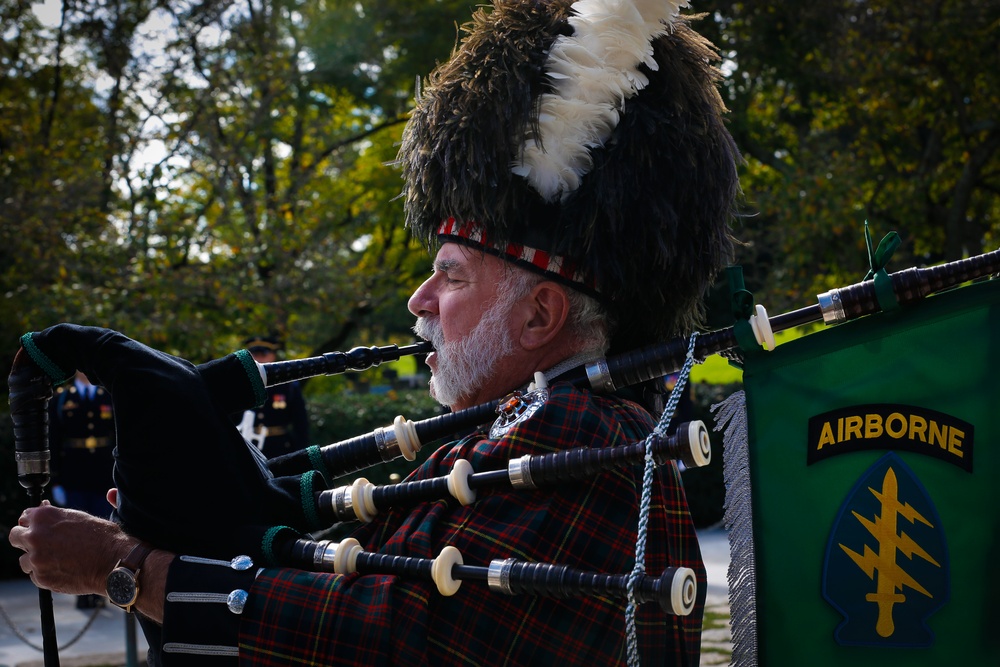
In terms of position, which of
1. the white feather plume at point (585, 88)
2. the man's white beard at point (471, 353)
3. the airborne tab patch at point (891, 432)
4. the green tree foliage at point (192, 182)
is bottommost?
the airborne tab patch at point (891, 432)

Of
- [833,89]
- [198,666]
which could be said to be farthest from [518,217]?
[833,89]

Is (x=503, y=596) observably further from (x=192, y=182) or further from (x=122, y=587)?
(x=192, y=182)

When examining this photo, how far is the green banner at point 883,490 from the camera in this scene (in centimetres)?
169

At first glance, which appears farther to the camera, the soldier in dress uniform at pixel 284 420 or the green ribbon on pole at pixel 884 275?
the soldier in dress uniform at pixel 284 420

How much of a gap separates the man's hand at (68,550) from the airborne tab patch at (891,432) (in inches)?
54.8

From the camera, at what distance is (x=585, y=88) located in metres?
2.02

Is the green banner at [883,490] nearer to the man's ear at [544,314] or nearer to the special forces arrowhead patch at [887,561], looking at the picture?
the special forces arrowhead patch at [887,561]

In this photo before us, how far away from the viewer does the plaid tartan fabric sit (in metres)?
1.71

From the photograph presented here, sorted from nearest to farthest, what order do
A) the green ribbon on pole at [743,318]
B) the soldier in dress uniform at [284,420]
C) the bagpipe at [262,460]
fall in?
the bagpipe at [262,460], the green ribbon on pole at [743,318], the soldier in dress uniform at [284,420]

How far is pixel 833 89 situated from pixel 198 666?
34.4 ft

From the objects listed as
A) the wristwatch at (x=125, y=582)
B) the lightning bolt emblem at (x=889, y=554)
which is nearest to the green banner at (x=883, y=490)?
the lightning bolt emblem at (x=889, y=554)

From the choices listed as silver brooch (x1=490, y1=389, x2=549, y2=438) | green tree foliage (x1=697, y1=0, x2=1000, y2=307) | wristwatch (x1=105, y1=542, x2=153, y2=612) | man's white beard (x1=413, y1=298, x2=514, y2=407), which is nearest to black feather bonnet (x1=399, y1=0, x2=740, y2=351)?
man's white beard (x1=413, y1=298, x2=514, y2=407)

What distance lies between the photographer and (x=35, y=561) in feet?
6.32

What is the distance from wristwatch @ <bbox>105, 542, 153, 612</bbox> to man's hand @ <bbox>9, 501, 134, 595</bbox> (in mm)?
38
